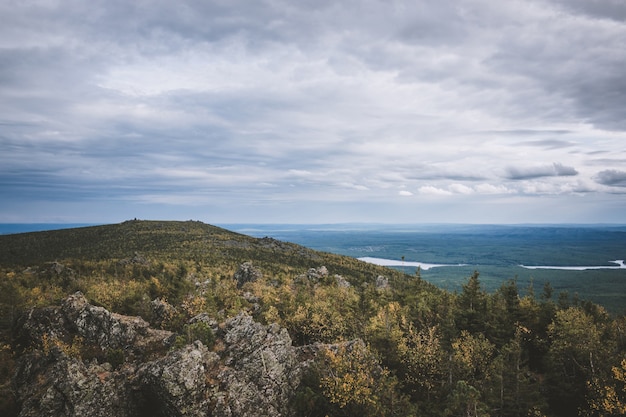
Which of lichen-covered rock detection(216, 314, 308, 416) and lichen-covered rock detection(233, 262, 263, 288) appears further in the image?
lichen-covered rock detection(233, 262, 263, 288)

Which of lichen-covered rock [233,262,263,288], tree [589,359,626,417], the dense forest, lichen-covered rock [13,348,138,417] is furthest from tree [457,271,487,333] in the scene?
lichen-covered rock [233,262,263,288]

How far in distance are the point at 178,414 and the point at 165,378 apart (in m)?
4.41

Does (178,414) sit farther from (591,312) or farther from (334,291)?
(591,312)

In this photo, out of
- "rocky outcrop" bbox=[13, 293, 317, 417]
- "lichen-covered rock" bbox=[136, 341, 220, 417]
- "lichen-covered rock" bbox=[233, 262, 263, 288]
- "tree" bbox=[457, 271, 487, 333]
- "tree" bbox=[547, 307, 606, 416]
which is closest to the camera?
"rocky outcrop" bbox=[13, 293, 317, 417]

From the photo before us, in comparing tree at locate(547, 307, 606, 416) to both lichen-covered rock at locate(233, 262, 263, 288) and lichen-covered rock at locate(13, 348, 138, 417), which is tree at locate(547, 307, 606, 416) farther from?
lichen-covered rock at locate(233, 262, 263, 288)

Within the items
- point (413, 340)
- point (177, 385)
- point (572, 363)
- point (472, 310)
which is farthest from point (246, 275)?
point (572, 363)

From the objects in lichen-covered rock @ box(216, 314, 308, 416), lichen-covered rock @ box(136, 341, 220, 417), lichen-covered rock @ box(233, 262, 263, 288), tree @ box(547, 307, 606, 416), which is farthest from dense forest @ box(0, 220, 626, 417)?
lichen-covered rock @ box(136, 341, 220, 417)

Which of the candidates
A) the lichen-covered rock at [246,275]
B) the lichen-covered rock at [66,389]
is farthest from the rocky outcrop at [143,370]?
the lichen-covered rock at [246,275]

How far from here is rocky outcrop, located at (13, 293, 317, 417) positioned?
37938mm

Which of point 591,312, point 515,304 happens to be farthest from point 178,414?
point 591,312

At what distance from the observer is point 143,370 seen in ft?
137

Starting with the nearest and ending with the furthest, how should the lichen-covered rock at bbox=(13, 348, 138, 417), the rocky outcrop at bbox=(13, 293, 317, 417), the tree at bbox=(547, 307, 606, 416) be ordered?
the lichen-covered rock at bbox=(13, 348, 138, 417) < the rocky outcrop at bbox=(13, 293, 317, 417) < the tree at bbox=(547, 307, 606, 416)

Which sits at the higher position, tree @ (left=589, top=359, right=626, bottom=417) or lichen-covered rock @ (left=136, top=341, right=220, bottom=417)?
lichen-covered rock @ (left=136, top=341, right=220, bottom=417)

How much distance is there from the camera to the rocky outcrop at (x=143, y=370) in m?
Answer: 37.9
